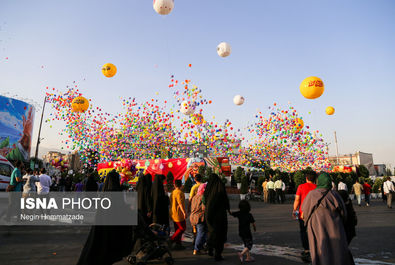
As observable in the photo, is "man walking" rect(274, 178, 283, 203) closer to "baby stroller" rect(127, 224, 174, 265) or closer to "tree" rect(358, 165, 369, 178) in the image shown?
"tree" rect(358, 165, 369, 178)

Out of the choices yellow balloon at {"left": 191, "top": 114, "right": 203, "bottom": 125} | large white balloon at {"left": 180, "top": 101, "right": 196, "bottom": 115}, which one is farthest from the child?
yellow balloon at {"left": 191, "top": 114, "right": 203, "bottom": 125}

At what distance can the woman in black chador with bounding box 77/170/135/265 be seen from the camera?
4.28 metres

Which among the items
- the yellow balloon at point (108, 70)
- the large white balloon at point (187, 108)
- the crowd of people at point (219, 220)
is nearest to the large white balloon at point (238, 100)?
the large white balloon at point (187, 108)

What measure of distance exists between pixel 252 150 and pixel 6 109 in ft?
108

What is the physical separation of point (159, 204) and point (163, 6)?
6.67 m

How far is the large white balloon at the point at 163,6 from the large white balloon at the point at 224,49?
13.8 feet

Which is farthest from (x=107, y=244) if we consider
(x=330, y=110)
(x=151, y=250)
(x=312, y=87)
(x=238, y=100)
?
(x=330, y=110)

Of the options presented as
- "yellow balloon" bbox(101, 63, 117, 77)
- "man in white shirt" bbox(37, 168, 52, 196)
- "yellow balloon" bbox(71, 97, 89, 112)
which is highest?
"yellow balloon" bbox(101, 63, 117, 77)

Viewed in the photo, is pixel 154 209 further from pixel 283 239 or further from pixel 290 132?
pixel 290 132

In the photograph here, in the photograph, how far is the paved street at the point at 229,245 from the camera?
517 centimetres

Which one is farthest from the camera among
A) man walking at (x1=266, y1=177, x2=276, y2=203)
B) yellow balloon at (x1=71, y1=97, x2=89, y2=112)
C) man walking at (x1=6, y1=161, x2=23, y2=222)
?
man walking at (x1=266, y1=177, x2=276, y2=203)

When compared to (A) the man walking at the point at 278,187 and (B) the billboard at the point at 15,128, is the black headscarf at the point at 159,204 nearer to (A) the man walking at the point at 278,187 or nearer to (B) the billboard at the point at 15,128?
(A) the man walking at the point at 278,187

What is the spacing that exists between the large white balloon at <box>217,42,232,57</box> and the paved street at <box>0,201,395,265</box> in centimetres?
810

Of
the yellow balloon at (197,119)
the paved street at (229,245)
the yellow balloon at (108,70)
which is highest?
the yellow balloon at (108,70)
